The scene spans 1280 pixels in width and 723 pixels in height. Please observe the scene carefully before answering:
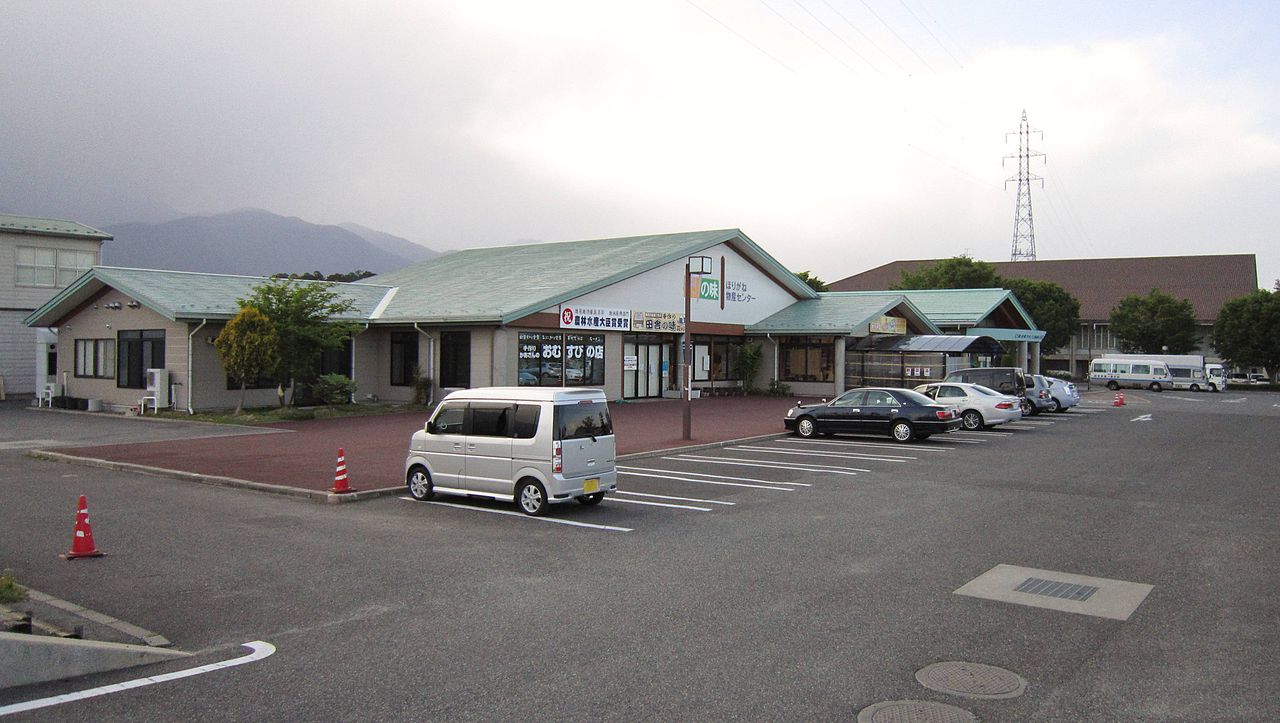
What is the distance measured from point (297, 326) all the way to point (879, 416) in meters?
16.9

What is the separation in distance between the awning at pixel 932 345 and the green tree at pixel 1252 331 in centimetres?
4001

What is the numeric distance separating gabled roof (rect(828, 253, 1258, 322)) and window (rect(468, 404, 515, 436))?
81969 millimetres

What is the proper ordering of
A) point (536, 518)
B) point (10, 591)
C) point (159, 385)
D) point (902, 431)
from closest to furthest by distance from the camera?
point (10, 591), point (536, 518), point (902, 431), point (159, 385)

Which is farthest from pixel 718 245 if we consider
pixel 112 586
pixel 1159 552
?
pixel 112 586

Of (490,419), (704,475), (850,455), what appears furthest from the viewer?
(850,455)

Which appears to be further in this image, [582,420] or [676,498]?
[676,498]

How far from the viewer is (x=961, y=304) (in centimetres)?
4972

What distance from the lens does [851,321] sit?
129 ft

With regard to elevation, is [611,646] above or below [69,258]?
below

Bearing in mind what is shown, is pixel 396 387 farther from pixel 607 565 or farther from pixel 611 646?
pixel 611 646

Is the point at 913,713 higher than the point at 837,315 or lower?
lower

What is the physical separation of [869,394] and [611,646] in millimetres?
17705

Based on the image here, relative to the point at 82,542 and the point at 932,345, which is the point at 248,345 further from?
the point at 932,345

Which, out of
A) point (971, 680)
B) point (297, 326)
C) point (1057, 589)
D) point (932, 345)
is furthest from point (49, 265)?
point (971, 680)
